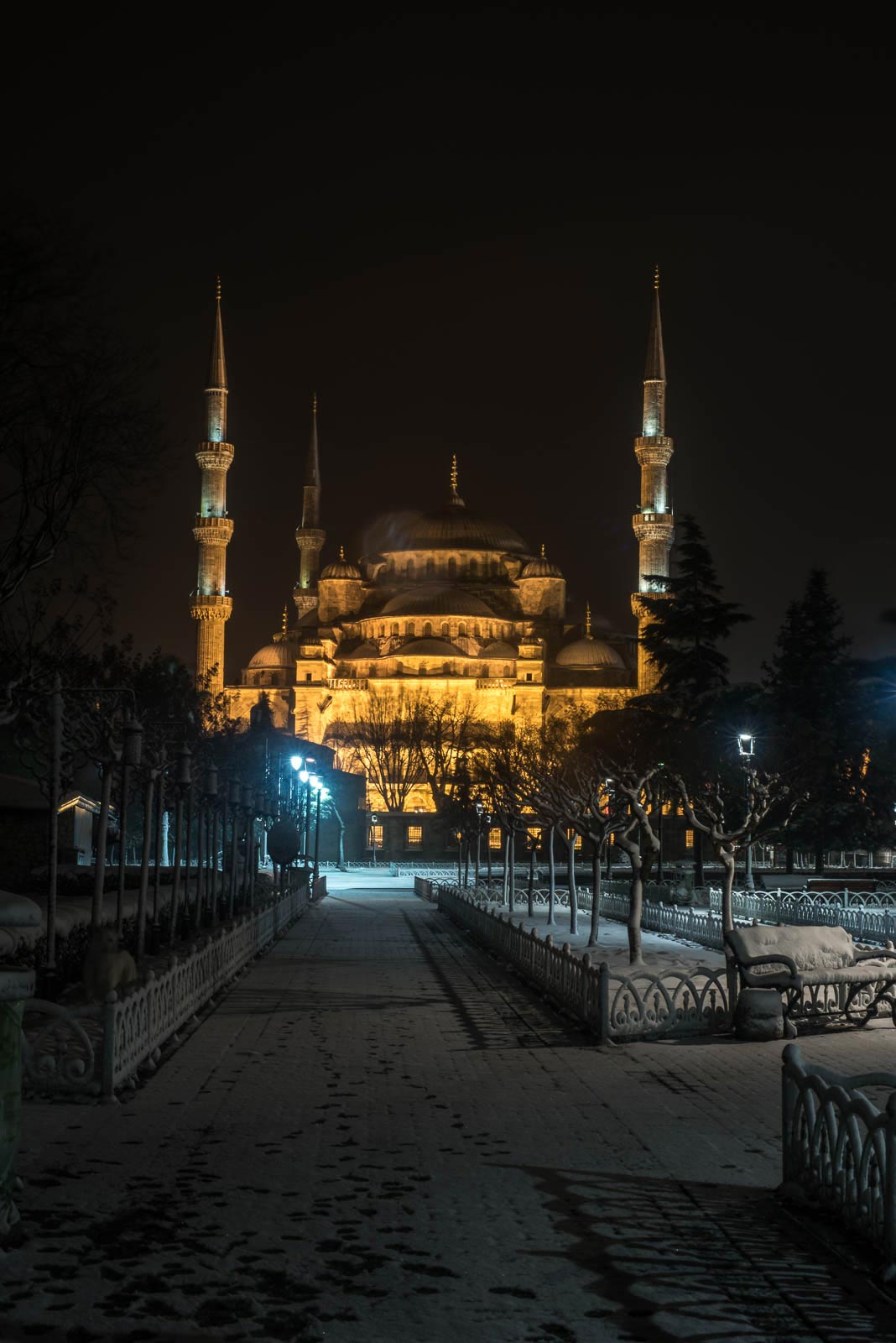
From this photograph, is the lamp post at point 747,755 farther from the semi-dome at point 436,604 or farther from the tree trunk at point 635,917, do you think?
the semi-dome at point 436,604

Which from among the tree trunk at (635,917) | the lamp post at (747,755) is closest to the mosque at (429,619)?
the lamp post at (747,755)

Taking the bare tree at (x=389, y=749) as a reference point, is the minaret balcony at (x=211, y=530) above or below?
above

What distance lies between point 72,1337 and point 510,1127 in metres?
4.26

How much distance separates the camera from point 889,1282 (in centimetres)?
610

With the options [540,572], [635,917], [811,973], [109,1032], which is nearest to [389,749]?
[540,572]

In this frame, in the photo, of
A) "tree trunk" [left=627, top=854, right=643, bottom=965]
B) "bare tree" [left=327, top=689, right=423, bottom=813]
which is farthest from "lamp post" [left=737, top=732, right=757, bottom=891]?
"bare tree" [left=327, top=689, right=423, bottom=813]

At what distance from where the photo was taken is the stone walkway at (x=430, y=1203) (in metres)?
5.76

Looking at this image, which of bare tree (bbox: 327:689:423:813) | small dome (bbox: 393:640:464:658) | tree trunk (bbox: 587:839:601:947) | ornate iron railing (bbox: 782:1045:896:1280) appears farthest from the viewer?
small dome (bbox: 393:640:464:658)

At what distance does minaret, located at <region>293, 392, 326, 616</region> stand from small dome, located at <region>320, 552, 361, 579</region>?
1.93 meters

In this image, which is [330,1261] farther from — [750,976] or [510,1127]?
[750,976]

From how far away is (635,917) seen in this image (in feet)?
68.2

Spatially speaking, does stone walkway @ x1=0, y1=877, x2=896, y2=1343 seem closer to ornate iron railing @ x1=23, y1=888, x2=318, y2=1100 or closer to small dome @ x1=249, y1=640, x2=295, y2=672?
ornate iron railing @ x1=23, y1=888, x2=318, y2=1100

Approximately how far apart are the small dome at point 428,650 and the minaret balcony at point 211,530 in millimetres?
17001

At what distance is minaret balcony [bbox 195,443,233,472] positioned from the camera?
92062mm
